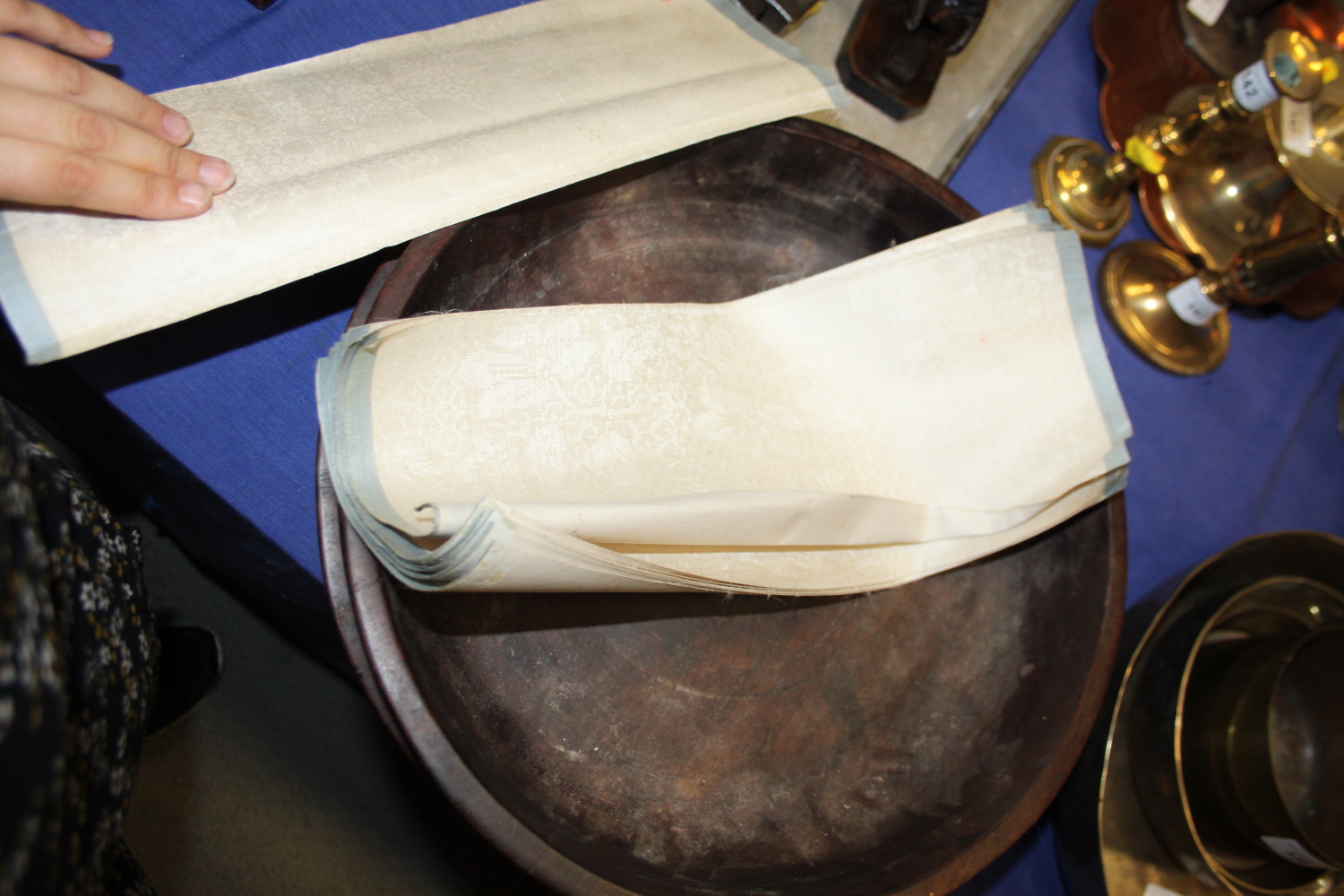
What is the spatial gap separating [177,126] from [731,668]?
0.54 m

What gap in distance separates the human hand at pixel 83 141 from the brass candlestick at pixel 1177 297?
1002 mm

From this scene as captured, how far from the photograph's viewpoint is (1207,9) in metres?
1.02

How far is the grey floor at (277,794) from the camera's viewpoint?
871 mm

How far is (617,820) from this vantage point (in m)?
0.51

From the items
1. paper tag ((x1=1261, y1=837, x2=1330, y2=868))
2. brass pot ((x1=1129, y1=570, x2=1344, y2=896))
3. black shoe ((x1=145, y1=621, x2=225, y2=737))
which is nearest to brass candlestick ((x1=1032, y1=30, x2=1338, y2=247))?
brass pot ((x1=1129, y1=570, x2=1344, y2=896))

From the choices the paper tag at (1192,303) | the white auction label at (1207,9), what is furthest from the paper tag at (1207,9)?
the paper tag at (1192,303)

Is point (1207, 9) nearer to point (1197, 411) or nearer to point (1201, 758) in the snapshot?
point (1197, 411)

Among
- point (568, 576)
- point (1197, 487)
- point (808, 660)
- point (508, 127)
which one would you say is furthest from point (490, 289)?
point (1197, 487)

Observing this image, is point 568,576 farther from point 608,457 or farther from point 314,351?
point 314,351

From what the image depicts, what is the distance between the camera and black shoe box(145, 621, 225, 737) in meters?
0.87

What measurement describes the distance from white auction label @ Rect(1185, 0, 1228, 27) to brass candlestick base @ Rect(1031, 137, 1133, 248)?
0.88ft

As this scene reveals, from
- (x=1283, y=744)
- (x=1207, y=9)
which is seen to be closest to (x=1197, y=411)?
(x=1283, y=744)

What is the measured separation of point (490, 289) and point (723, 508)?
0.25 metres

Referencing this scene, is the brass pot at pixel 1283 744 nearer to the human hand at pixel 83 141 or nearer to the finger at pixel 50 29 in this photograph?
the human hand at pixel 83 141
